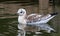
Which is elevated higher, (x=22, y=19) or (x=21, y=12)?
(x=21, y=12)

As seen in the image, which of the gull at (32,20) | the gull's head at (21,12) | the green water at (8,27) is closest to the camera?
the green water at (8,27)

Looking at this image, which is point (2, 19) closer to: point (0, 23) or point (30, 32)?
point (0, 23)

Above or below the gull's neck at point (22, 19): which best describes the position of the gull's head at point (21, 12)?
above

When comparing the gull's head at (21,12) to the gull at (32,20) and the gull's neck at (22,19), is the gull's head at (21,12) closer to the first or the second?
the gull at (32,20)

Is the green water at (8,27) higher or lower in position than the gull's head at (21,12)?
lower

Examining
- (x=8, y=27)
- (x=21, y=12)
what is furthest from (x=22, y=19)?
(x=8, y=27)

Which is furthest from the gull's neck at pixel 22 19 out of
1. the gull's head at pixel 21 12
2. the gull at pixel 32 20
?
the gull's head at pixel 21 12

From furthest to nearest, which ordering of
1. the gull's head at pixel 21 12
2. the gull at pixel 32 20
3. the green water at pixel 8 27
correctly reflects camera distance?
1. the gull's head at pixel 21 12
2. the gull at pixel 32 20
3. the green water at pixel 8 27

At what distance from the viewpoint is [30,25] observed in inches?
371

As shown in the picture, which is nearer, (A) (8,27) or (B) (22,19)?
(A) (8,27)

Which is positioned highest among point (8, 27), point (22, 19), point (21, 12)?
point (21, 12)

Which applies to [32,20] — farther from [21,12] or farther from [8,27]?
[8,27]

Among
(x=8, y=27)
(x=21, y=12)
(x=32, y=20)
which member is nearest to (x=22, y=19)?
(x=21, y=12)

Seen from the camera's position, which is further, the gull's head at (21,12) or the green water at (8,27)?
the gull's head at (21,12)
